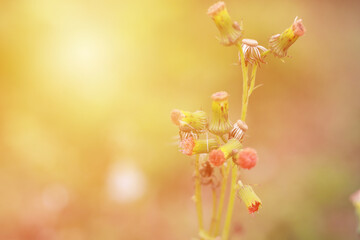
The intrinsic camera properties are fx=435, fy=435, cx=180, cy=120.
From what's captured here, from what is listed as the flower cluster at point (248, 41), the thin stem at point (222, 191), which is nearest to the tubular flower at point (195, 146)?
the thin stem at point (222, 191)

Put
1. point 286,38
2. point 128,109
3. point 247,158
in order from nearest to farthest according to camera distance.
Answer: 1. point 247,158
2. point 286,38
3. point 128,109

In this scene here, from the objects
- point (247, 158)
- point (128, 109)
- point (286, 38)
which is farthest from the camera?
point (128, 109)

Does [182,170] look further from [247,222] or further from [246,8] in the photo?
[246,8]

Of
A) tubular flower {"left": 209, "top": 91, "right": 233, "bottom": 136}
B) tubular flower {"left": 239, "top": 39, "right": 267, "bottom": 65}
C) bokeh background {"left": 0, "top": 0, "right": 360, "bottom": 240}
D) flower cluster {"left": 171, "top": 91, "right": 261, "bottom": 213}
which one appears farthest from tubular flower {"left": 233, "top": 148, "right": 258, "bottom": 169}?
bokeh background {"left": 0, "top": 0, "right": 360, "bottom": 240}

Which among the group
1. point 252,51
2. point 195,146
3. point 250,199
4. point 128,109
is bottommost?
point 250,199

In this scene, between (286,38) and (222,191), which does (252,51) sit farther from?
(222,191)

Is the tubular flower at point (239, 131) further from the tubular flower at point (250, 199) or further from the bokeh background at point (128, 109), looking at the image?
the bokeh background at point (128, 109)

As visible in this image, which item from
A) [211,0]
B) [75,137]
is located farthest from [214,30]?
[75,137]

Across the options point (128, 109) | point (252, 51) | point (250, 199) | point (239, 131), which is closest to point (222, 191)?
point (250, 199)
